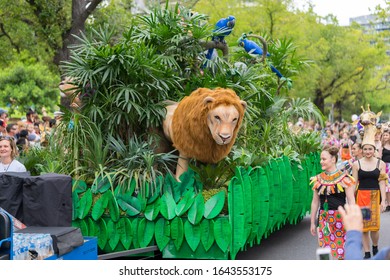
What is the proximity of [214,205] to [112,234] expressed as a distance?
1.26m

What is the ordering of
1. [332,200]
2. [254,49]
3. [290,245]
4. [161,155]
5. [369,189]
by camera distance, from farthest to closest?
1. [254,49]
2. [290,245]
3. [369,189]
4. [161,155]
5. [332,200]

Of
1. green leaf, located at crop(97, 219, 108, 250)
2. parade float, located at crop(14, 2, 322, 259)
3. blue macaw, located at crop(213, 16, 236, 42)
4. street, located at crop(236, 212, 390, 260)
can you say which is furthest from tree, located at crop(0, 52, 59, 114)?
green leaf, located at crop(97, 219, 108, 250)

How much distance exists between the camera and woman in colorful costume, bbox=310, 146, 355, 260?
7.34 metres

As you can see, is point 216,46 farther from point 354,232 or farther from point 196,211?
point 354,232

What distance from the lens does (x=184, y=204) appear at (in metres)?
7.78

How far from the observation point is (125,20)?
774 inches

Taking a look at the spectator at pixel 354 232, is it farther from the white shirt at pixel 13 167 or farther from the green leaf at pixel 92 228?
the white shirt at pixel 13 167

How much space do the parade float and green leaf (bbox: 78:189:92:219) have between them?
0.04ft

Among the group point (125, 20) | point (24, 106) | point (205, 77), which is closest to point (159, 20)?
point (205, 77)

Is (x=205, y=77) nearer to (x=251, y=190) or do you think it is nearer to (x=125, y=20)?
(x=251, y=190)

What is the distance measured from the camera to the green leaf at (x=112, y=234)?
26.0 feet

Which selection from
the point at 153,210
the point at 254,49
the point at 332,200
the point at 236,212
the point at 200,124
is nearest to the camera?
the point at 332,200

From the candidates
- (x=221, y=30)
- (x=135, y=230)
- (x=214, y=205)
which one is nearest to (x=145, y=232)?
(x=135, y=230)

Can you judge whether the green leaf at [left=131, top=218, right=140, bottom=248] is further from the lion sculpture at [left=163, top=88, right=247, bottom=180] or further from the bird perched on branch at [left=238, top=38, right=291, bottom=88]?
the bird perched on branch at [left=238, top=38, right=291, bottom=88]
